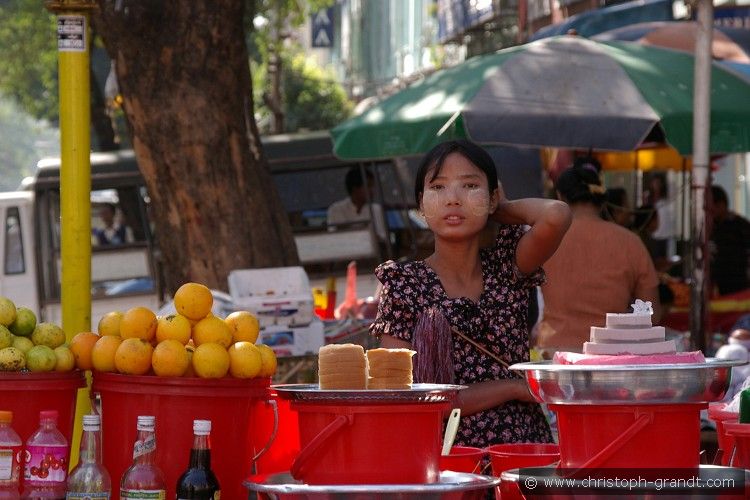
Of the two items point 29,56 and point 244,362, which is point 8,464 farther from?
point 29,56

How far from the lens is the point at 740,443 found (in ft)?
11.0

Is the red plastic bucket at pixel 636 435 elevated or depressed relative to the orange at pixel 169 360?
depressed

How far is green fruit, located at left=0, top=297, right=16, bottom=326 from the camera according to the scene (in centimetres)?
378

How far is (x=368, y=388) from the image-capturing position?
3.18 m

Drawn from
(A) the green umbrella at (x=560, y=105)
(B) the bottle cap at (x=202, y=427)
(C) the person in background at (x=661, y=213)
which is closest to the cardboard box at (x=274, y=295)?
(A) the green umbrella at (x=560, y=105)

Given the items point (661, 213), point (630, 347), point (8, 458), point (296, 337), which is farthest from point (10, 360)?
point (661, 213)

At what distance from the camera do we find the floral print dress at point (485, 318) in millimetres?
3984

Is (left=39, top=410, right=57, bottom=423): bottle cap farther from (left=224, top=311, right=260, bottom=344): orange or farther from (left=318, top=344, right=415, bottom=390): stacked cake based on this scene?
(left=318, top=344, right=415, bottom=390): stacked cake

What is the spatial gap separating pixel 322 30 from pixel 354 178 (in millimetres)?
23835

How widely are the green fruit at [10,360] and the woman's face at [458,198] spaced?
1183mm

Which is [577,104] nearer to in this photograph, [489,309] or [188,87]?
[188,87]

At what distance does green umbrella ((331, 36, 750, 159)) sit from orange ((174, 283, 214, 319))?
455 cm

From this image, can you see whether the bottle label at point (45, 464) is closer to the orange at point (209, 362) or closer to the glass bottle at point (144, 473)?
the glass bottle at point (144, 473)

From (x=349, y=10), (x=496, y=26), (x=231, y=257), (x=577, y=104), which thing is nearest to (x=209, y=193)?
(x=231, y=257)
